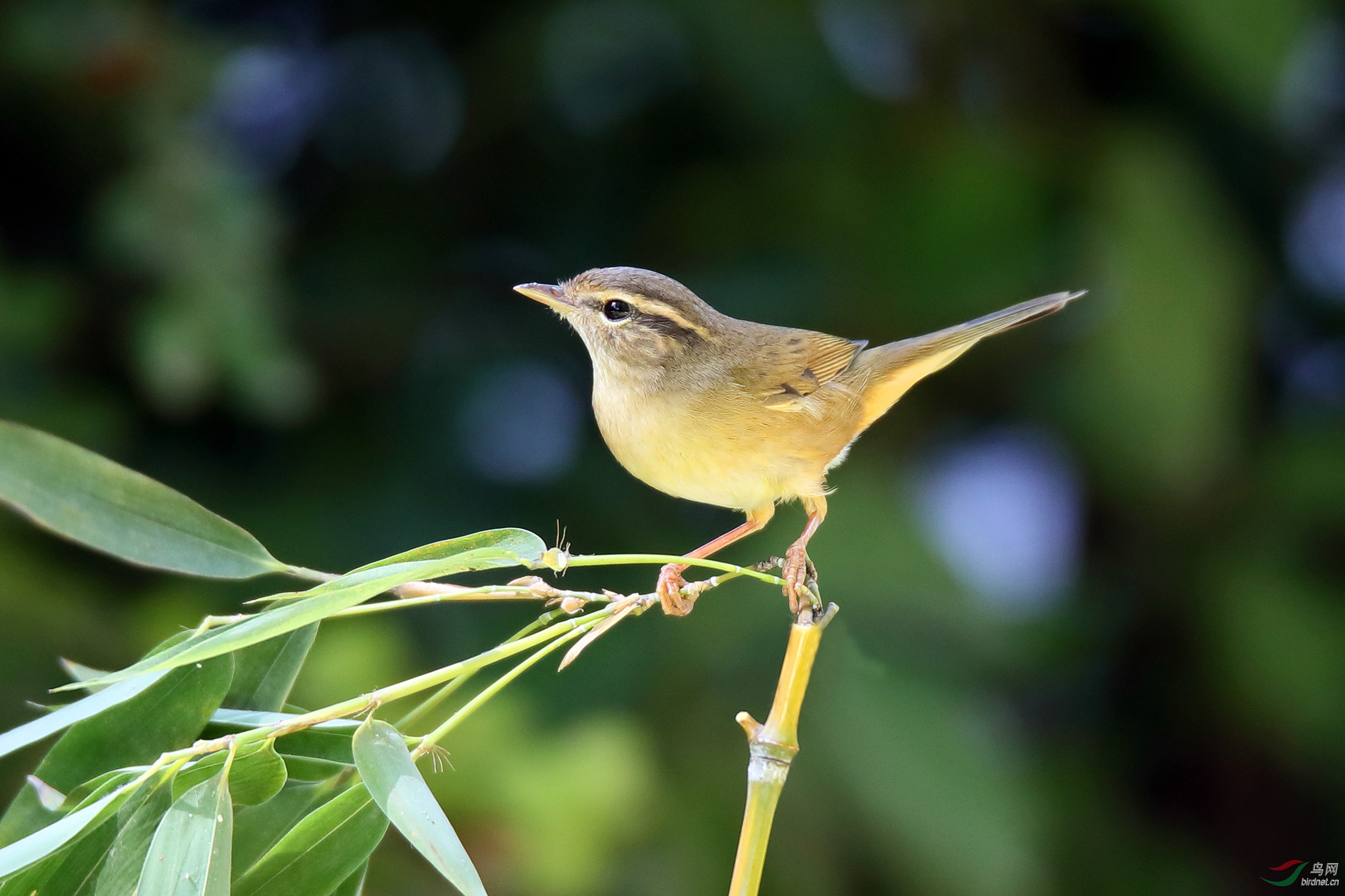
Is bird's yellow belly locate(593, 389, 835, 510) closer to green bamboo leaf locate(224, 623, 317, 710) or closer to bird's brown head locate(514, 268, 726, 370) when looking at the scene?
bird's brown head locate(514, 268, 726, 370)

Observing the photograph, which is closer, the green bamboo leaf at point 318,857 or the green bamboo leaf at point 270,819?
the green bamboo leaf at point 318,857

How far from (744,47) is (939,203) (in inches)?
34.4

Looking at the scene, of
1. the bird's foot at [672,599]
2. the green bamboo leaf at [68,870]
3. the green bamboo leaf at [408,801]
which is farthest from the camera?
the bird's foot at [672,599]

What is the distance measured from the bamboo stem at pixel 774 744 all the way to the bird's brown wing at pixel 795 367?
4.26 feet

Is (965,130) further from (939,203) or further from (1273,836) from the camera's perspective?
(1273,836)

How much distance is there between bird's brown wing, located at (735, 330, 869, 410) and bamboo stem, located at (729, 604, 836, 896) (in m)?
1.30

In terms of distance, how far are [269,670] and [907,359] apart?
6.45ft

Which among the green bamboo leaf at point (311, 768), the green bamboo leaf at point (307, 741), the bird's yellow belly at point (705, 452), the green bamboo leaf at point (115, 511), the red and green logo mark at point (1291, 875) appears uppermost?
the bird's yellow belly at point (705, 452)

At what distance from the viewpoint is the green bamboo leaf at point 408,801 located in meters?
1.14

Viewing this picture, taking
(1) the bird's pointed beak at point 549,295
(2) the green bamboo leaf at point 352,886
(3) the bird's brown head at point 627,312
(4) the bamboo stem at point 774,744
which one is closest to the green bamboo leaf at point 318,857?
(2) the green bamboo leaf at point 352,886

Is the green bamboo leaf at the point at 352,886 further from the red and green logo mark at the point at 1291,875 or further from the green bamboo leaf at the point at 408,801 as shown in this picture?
the red and green logo mark at the point at 1291,875

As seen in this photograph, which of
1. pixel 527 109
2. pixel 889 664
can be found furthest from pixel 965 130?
pixel 889 664

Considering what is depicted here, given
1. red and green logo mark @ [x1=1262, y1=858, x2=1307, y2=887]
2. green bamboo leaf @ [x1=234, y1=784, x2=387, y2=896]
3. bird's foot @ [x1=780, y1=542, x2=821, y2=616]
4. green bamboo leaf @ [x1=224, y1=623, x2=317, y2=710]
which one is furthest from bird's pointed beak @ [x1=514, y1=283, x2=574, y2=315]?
red and green logo mark @ [x1=1262, y1=858, x2=1307, y2=887]

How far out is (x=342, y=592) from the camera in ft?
4.01
